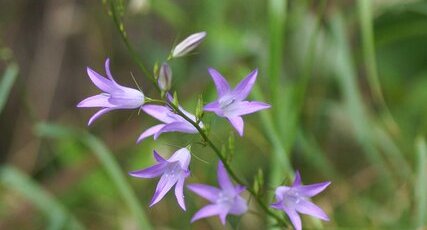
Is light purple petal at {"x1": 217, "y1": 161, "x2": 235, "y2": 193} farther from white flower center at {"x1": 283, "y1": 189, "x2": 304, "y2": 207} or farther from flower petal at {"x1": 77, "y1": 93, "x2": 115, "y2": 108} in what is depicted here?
flower petal at {"x1": 77, "y1": 93, "x2": 115, "y2": 108}

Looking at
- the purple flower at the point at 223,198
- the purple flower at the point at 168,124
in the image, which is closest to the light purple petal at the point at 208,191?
the purple flower at the point at 223,198

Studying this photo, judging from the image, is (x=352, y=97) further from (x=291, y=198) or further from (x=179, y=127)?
(x=179, y=127)

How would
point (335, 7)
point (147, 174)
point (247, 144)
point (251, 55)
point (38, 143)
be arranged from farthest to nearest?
point (38, 143), point (247, 144), point (251, 55), point (335, 7), point (147, 174)

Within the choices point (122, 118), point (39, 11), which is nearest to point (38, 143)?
point (122, 118)

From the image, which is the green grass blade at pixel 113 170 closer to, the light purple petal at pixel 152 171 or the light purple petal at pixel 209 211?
the light purple petal at pixel 209 211

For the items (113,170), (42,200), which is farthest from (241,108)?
(42,200)

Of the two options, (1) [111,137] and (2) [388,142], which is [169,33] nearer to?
(1) [111,137]
